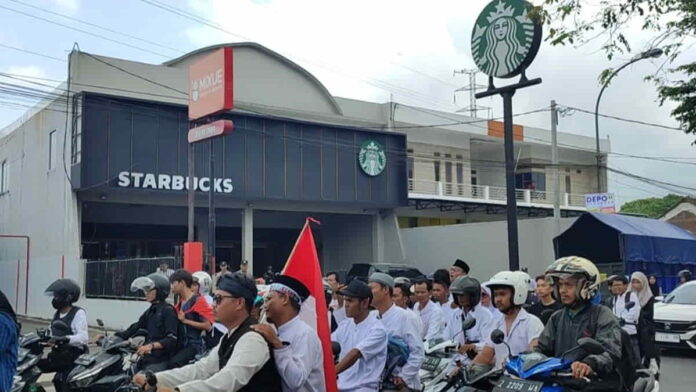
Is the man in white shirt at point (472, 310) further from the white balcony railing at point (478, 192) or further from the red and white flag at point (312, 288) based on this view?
the white balcony railing at point (478, 192)

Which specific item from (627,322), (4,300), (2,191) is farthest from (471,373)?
(2,191)

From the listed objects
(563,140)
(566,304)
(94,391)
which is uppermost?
(563,140)

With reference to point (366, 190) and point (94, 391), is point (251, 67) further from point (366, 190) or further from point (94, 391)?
point (94, 391)

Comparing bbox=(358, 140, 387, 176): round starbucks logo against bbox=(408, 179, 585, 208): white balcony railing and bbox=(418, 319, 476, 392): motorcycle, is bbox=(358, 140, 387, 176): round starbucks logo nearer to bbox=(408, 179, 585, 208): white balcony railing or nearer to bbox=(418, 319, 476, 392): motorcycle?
bbox=(408, 179, 585, 208): white balcony railing

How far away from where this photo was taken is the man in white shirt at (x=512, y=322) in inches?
222

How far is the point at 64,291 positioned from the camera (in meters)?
7.73

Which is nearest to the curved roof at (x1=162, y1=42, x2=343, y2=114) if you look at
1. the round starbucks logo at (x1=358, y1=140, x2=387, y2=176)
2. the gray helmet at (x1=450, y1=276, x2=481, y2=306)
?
the round starbucks logo at (x1=358, y1=140, x2=387, y2=176)

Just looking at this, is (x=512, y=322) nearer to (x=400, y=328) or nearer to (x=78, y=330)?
(x=400, y=328)

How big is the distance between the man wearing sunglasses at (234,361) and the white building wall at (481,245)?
2571 centimetres

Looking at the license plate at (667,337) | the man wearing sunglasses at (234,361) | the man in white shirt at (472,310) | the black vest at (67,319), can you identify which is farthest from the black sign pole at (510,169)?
the man wearing sunglasses at (234,361)

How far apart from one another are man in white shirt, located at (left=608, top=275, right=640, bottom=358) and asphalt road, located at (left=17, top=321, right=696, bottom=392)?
1.29m

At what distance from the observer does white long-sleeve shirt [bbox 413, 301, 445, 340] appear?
309 inches

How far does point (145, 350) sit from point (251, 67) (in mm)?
26173

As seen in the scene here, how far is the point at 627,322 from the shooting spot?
10750 millimetres
